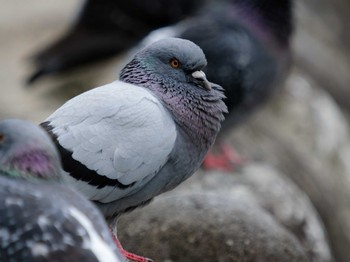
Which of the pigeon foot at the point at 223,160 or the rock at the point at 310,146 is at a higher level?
the pigeon foot at the point at 223,160

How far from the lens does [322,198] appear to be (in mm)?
11398

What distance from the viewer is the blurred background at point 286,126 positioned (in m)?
9.02

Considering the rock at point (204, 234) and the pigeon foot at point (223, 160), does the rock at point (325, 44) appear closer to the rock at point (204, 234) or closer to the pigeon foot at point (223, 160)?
the pigeon foot at point (223, 160)

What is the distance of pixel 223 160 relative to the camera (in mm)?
10797

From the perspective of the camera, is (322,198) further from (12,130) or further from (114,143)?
(12,130)

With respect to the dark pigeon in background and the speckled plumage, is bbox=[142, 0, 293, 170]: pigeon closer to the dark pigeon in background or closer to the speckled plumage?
the dark pigeon in background

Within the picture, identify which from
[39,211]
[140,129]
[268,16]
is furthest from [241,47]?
[39,211]

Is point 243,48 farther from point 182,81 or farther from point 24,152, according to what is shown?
point 24,152

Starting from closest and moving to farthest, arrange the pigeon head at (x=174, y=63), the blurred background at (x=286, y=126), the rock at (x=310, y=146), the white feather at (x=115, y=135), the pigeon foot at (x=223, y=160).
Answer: the white feather at (x=115, y=135) < the pigeon head at (x=174, y=63) < the blurred background at (x=286, y=126) < the pigeon foot at (x=223, y=160) < the rock at (x=310, y=146)

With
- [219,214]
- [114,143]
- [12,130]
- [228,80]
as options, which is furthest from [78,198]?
[228,80]

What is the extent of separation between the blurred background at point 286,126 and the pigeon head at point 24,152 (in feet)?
6.91

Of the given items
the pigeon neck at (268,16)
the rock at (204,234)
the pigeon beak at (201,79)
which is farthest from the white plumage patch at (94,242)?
the pigeon neck at (268,16)

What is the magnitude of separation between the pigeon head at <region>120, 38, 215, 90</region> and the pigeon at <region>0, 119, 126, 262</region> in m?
1.84

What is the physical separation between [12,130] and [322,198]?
6.60 metres
